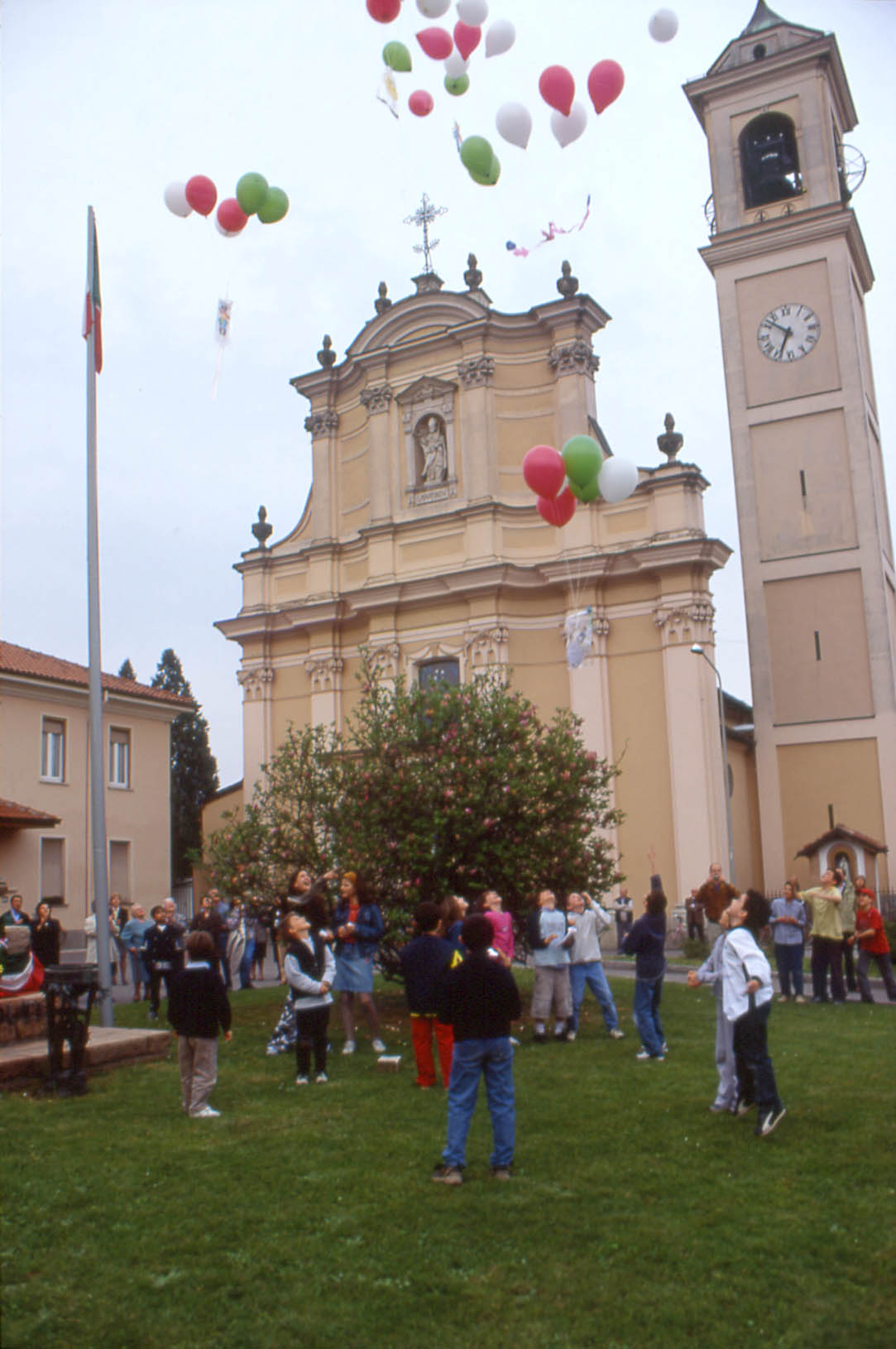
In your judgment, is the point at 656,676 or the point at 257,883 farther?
the point at 656,676

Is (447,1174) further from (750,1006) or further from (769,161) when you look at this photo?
(769,161)

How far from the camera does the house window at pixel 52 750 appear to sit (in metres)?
29.7

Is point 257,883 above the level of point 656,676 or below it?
below

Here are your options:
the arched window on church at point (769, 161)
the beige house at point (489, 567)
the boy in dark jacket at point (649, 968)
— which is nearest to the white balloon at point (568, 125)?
the boy in dark jacket at point (649, 968)

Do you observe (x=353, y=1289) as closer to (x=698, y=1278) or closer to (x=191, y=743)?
(x=698, y=1278)

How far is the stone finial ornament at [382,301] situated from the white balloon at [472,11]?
23.6 m

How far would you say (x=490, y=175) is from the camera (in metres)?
12.8

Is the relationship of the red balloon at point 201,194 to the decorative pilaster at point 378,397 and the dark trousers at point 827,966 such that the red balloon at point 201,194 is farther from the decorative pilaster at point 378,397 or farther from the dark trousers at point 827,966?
the decorative pilaster at point 378,397

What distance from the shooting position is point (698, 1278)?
5.19 meters

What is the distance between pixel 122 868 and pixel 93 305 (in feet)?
68.0

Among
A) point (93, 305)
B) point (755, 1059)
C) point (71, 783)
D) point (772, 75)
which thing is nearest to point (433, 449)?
point (71, 783)

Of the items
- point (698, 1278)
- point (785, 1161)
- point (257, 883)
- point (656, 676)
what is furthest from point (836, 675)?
point (698, 1278)

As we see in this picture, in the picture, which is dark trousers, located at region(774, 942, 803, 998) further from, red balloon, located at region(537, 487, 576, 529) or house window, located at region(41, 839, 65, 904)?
house window, located at region(41, 839, 65, 904)

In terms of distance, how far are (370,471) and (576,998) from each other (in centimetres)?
2349
